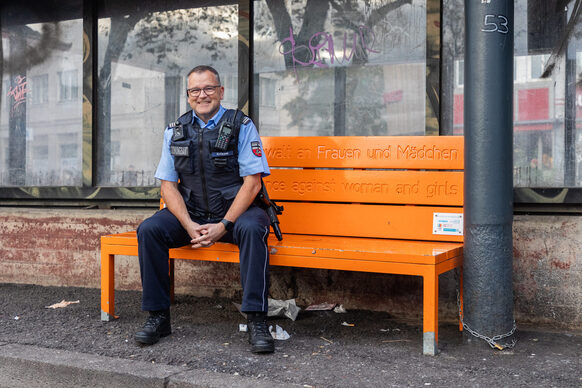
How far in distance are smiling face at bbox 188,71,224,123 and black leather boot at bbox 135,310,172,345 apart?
4.40 feet

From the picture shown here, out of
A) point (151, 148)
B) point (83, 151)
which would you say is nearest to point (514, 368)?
point (151, 148)

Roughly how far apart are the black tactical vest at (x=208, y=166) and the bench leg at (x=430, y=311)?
4.65 feet

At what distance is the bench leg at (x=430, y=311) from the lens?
11.8 feet

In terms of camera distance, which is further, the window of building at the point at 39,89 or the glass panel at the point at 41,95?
the window of building at the point at 39,89

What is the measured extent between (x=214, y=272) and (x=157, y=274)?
137cm

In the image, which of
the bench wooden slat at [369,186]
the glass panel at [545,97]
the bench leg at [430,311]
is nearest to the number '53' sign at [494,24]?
the bench wooden slat at [369,186]

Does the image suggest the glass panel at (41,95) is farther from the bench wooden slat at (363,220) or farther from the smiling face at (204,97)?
the bench wooden slat at (363,220)

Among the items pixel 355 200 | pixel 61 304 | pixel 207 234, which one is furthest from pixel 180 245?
pixel 61 304

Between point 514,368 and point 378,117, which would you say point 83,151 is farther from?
point 514,368

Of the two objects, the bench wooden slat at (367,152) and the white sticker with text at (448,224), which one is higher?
the bench wooden slat at (367,152)

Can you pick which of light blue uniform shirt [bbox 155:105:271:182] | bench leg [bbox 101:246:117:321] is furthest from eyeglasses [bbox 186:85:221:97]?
bench leg [bbox 101:246:117:321]

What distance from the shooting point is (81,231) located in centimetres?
590

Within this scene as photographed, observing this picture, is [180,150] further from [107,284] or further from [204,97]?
[107,284]

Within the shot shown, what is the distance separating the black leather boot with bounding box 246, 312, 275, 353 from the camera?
12.2ft
